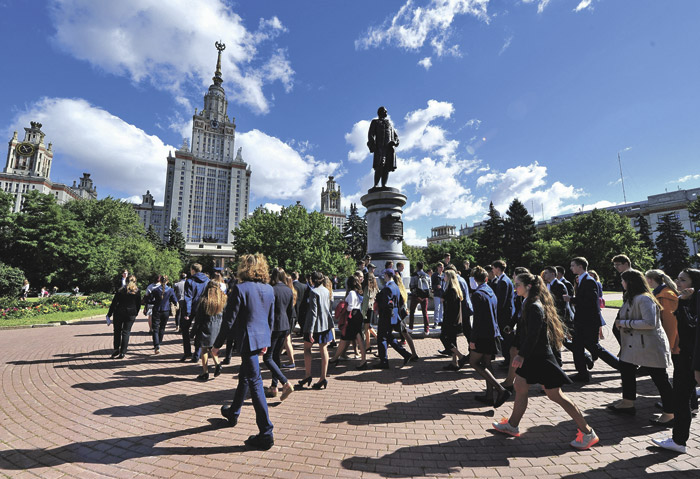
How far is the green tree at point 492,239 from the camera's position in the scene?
46906 millimetres

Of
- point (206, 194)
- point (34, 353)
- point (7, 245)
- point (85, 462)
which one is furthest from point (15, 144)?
point (85, 462)

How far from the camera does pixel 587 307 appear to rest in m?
5.52

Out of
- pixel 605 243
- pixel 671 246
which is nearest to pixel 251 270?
pixel 605 243

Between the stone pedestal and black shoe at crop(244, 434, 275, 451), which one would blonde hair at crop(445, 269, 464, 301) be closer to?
black shoe at crop(244, 434, 275, 451)

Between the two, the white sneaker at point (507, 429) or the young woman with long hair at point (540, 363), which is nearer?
the young woman with long hair at point (540, 363)

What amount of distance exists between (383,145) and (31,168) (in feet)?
531

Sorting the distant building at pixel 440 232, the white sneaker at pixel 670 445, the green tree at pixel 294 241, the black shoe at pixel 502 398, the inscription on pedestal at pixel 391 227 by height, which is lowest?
the white sneaker at pixel 670 445

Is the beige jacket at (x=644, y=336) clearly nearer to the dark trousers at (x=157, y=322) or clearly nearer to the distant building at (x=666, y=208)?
the dark trousers at (x=157, y=322)

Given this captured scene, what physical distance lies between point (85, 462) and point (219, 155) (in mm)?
140955

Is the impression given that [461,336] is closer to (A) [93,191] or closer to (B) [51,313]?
(B) [51,313]

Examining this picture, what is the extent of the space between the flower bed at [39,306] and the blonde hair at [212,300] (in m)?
16.6

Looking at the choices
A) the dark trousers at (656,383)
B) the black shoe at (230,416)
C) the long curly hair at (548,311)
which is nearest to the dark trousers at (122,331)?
the black shoe at (230,416)

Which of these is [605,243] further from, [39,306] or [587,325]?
[39,306]

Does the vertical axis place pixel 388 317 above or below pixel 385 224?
below
